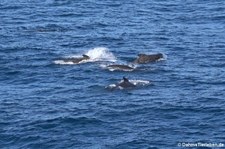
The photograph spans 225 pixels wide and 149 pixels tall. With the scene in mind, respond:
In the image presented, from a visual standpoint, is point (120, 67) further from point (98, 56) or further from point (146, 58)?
point (98, 56)

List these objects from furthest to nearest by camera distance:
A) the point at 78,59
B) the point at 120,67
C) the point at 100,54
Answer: the point at 100,54
the point at 78,59
the point at 120,67

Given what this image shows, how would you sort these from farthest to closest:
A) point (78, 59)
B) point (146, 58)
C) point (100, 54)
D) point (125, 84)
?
point (100, 54) < point (78, 59) < point (146, 58) < point (125, 84)

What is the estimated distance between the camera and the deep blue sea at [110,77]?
59.5 meters

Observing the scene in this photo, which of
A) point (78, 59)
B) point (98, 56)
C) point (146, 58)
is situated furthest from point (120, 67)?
point (78, 59)

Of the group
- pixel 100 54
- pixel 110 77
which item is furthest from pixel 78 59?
pixel 110 77

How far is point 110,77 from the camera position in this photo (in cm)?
7438

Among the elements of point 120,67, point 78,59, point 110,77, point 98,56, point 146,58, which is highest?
point 98,56

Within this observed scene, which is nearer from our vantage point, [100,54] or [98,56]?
[98,56]

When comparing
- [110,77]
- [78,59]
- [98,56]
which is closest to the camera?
[110,77]

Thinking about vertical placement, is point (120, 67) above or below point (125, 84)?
above

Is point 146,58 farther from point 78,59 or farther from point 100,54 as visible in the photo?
point 78,59

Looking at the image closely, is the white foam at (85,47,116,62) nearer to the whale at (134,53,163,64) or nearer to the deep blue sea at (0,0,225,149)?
the deep blue sea at (0,0,225,149)

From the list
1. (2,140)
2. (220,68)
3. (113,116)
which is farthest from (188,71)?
A: (2,140)

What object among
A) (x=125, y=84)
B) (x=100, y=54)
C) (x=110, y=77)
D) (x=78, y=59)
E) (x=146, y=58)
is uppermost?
(x=100, y=54)
